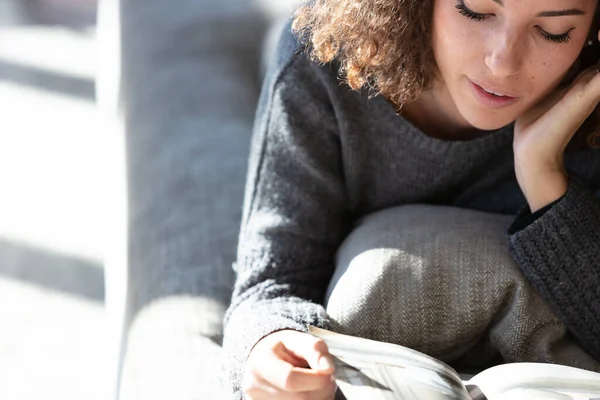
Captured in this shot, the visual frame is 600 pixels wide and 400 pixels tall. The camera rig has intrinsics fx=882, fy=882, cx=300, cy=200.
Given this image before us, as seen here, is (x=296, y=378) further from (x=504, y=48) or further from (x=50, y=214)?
(x=50, y=214)

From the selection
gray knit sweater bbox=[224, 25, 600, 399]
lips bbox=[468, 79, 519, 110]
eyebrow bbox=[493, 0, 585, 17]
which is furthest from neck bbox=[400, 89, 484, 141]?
eyebrow bbox=[493, 0, 585, 17]

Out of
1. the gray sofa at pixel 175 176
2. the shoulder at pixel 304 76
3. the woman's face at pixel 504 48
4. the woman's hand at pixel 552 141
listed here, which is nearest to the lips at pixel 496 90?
the woman's face at pixel 504 48

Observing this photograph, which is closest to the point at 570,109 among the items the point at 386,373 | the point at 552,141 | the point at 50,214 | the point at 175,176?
the point at 552,141

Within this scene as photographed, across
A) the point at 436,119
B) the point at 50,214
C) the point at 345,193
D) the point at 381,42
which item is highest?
the point at 381,42

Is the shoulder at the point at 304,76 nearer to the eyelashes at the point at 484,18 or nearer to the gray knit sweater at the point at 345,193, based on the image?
the gray knit sweater at the point at 345,193

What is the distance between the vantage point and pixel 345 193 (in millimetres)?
1304

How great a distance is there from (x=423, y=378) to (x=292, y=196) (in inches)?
15.4

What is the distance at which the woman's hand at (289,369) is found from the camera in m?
0.92

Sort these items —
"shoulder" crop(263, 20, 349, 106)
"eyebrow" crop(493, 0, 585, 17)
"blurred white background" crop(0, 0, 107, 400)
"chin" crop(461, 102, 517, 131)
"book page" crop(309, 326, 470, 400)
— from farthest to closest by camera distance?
"blurred white background" crop(0, 0, 107, 400) → "shoulder" crop(263, 20, 349, 106) → "chin" crop(461, 102, 517, 131) → "eyebrow" crop(493, 0, 585, 17) → "book page" crop(309, 326, 470, 400)

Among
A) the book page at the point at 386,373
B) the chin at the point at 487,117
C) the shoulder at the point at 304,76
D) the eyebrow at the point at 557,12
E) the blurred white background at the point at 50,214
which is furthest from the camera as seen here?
the blurred white background at the point at 50,214

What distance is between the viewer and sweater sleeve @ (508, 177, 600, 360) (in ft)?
3.67

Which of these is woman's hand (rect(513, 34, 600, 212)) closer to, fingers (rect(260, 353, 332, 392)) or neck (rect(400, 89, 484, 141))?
neck (rect(400, 89, 484, 141))

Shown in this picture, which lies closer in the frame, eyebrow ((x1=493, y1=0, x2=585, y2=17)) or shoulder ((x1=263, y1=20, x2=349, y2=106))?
eyebrow ((x1=493, y1=0, x2=585, y2=17))

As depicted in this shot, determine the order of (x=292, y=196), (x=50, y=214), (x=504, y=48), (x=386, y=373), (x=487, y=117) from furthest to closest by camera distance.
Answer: (x=50, y=214)
(x=292, y=196)
(x=487, y=117)
(x=504, y=48)
(x=386, y=373)
